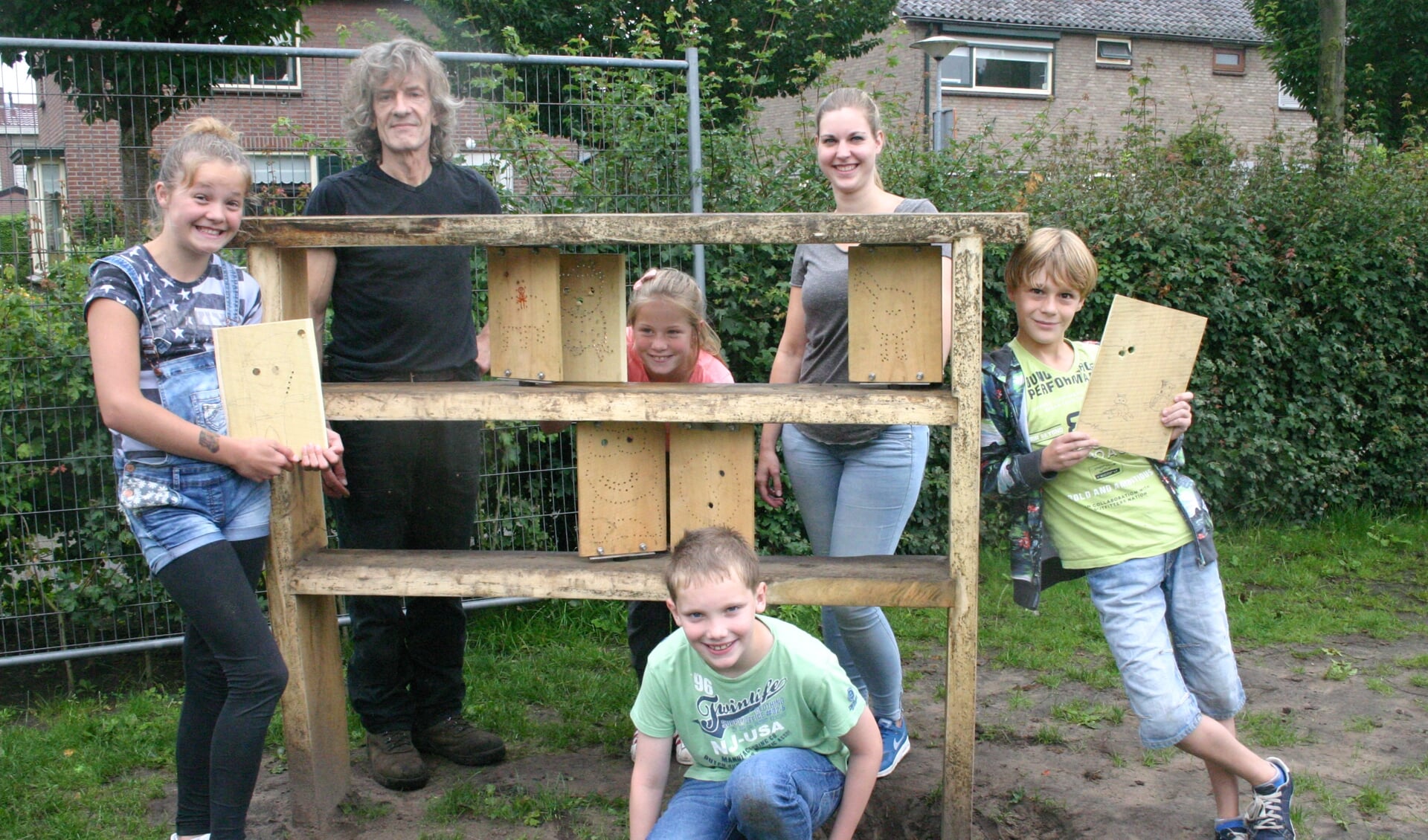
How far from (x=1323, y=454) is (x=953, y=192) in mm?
2717

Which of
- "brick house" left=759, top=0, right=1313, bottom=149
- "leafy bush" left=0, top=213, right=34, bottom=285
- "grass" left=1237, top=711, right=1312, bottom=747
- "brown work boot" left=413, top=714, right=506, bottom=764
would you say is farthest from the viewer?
"brick house" left=759, top=0, right=1313, bottom=149

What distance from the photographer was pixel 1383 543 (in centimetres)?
603

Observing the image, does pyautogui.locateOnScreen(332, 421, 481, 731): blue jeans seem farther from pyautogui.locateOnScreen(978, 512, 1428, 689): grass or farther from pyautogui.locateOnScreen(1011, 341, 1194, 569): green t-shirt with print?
pyautogui.locateOnScreen(978, 512, 1428, 689): grass

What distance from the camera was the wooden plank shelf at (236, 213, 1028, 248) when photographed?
2564 mm

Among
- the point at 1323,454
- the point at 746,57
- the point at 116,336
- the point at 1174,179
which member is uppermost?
the point at 746,57

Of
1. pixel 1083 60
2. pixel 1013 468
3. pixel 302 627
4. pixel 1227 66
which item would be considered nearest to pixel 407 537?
pixel 302 627

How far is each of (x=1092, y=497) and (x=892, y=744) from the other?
1027 millimetres

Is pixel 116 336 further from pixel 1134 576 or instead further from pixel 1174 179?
pixel 1174 179

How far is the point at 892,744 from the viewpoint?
331cm

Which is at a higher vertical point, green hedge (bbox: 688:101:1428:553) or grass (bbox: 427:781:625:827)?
green hedge (bbox: 688:101:1428:553)

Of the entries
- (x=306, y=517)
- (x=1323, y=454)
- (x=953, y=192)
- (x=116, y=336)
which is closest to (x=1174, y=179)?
(x=953, y=192)

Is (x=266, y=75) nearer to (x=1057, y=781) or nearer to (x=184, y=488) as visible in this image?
(x=184, y=488)

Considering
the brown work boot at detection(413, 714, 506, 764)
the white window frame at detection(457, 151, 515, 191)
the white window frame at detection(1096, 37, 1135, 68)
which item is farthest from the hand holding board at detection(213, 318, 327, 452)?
the white window frame at detection(1096, 37, 1135, 68)

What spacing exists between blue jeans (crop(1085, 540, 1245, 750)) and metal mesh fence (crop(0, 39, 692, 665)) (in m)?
2.56
